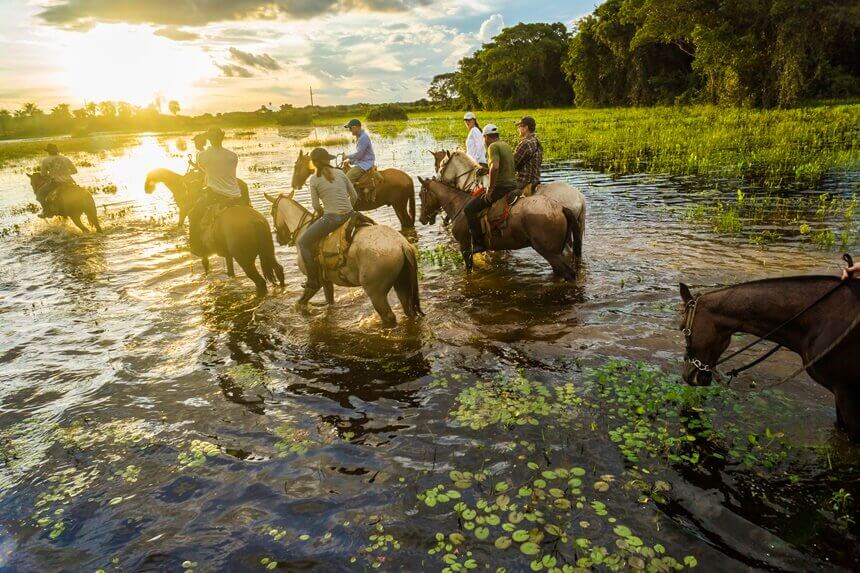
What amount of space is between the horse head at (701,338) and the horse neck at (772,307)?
0.23ft

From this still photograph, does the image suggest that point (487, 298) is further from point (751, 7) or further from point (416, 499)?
point (751, 7)

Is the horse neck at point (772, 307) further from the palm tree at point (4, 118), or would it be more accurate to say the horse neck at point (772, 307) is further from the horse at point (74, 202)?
the palm tree at point (4, 118)

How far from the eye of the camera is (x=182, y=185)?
12742 millimetres

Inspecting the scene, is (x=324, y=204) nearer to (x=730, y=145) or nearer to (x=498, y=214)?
(x=498, y=214)

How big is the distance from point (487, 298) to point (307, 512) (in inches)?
224

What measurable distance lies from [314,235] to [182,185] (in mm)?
6609

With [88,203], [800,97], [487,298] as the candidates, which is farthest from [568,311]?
[800,97]

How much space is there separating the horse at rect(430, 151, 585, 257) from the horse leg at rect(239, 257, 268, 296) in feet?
15.6

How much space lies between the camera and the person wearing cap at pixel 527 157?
33.3 feet

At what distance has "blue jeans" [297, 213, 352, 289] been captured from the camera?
322 inches

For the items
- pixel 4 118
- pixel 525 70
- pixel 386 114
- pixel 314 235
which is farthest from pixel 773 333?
pixel 4 118

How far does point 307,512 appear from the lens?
178 inches

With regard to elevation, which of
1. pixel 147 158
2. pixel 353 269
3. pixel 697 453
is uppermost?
pixel 147 158

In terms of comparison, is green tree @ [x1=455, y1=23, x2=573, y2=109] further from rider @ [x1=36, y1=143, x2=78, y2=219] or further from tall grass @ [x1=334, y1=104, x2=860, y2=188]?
rider @ [x1=36, y1=143, x2=78, y2=219]
